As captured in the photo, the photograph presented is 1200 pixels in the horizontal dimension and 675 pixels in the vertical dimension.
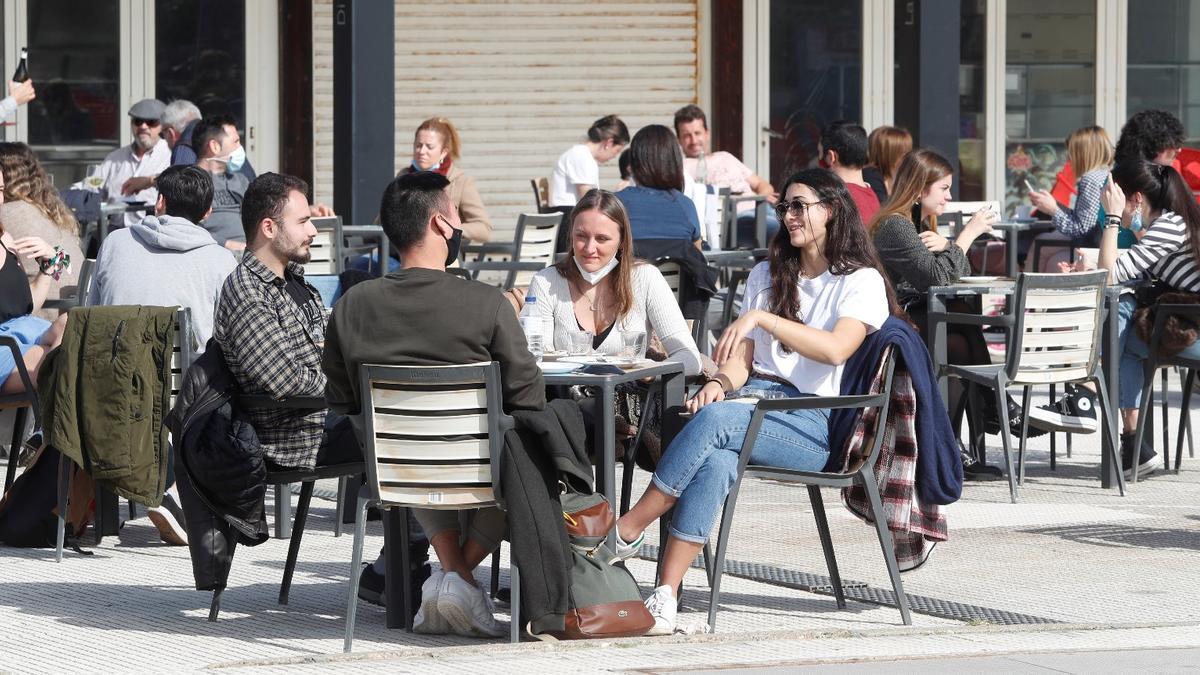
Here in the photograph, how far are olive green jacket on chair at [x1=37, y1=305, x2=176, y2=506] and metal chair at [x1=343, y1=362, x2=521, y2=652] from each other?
1.43 m

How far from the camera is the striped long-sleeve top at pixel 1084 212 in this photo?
10.9 m

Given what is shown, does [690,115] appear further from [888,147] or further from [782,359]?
[782,359]

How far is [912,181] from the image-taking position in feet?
26.7

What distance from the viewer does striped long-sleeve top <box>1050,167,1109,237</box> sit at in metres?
10.9

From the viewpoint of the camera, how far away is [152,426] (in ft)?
20.6

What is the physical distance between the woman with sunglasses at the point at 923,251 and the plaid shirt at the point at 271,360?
3116 millimetres

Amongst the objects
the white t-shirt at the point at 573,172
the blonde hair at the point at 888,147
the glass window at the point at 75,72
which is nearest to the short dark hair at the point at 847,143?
the blonde hair at the point at 888,147

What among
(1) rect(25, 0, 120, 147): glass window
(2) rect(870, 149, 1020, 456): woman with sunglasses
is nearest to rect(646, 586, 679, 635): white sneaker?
(2) rect(870, 149, 1020, 456): woman with sunglasses

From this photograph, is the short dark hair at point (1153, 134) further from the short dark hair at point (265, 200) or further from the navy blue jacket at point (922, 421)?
the short dark hair at point (265, 200)

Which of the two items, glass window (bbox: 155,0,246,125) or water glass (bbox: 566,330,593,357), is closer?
water glass (bbox: 566,330,593,357)

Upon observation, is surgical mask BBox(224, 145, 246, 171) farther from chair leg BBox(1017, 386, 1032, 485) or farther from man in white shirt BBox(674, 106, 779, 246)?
chair leg BBox(1017, 386, 1032, 485)

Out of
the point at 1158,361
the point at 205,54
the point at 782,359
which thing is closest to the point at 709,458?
the point at 782,359

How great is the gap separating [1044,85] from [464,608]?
440 inches

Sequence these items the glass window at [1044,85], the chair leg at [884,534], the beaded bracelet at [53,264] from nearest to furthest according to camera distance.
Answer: the chair leg at [884,534], the beaded bracelet at [53,264], the glass window at [1044,85]
